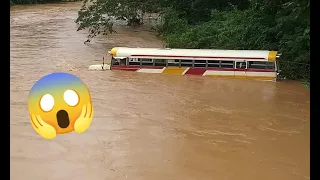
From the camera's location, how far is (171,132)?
1028 centimetres

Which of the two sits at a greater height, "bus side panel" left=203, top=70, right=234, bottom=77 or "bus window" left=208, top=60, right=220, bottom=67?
"bus window" left=208, top=60, right=220, bottom=67

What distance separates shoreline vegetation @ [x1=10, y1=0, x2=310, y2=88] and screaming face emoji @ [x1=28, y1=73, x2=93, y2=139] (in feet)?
25.4

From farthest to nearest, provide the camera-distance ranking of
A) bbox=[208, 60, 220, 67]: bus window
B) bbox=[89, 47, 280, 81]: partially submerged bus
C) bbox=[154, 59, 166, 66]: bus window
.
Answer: bbox=[154, 59, 166, 66]: bus window, bbox=[208, 60, 220, 67]: bus window, bbox=[89, 47, 280, 81]: partially submerged bus

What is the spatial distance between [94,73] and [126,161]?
8226mm

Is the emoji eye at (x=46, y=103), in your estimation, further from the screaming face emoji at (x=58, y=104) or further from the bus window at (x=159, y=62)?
the bus window at (x=159, y=62)

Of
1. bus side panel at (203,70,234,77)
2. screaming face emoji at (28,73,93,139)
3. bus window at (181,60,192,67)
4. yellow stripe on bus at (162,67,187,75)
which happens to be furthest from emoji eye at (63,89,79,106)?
bus window at (181,60,192,67)

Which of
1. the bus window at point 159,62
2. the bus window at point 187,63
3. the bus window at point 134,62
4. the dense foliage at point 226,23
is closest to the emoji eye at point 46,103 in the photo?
the dense foliage at point 226,23

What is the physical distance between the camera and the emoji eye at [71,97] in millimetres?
1236

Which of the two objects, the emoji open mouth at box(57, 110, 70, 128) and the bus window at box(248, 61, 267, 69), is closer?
the emoji open mouth at box(57, 110, 70, 128)

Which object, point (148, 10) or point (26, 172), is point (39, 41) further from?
point (26, 172)

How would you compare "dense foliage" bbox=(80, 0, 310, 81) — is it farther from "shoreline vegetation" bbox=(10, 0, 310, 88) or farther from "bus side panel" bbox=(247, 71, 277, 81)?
"bus side panel" bbox=(247, 71, 277, 81)

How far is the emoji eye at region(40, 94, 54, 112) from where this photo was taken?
121cm

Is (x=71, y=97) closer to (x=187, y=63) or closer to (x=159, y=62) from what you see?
(x=187, y=63)
